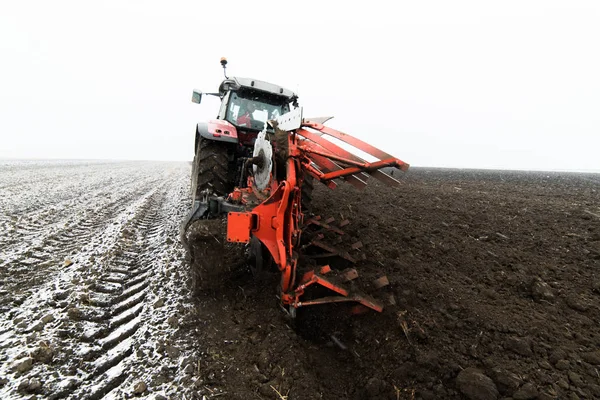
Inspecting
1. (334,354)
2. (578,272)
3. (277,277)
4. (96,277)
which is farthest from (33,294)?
(578,272)

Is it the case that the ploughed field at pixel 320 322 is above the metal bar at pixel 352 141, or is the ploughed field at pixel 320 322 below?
below

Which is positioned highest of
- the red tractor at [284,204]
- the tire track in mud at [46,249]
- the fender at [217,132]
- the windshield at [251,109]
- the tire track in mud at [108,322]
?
the windshield at [251,109]

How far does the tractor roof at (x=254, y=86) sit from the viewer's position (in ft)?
14.5

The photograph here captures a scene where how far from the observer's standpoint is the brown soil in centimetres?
175

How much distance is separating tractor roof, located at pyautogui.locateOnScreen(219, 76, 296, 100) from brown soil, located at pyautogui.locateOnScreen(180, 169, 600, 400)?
8.73ft

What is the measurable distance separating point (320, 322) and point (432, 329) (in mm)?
839

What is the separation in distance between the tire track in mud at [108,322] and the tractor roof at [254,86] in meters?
2.44

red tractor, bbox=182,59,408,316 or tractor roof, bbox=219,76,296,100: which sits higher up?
tractor roof, bbox=219,76,296,100

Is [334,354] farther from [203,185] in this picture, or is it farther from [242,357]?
[203,185]

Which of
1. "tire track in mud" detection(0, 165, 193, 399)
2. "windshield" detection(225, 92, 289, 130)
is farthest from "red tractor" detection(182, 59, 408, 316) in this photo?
"windshield" detection(225, 92, 289, 130)

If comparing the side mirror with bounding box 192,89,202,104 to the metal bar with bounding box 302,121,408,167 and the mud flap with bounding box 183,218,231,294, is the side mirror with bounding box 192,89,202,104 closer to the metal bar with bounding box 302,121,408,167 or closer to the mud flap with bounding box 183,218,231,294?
the mud flap with bounding box 183,218,231,294

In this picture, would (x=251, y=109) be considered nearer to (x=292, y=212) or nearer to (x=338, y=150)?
(x=338, y=150)

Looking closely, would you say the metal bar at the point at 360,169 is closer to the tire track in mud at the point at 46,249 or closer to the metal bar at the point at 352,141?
the metal bar at the point at 352,141

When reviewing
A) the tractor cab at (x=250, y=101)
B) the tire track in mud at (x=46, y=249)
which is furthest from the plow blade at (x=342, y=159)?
the tire track in mud at (x=46, y=249)
